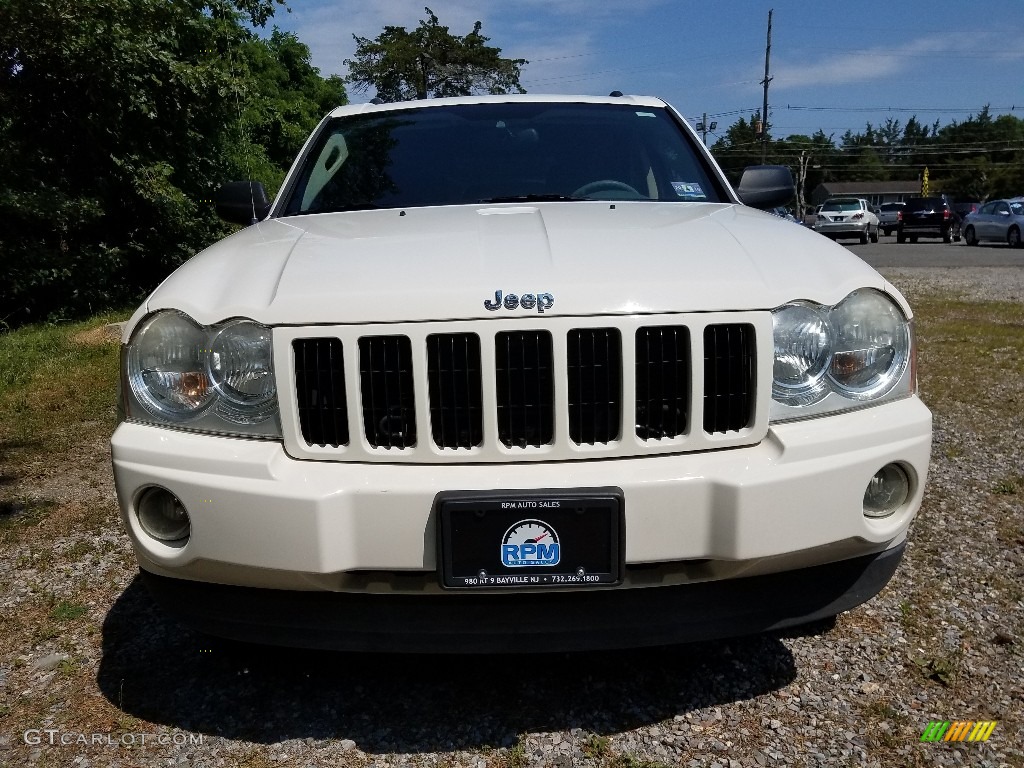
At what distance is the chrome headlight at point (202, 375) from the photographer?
200 cm

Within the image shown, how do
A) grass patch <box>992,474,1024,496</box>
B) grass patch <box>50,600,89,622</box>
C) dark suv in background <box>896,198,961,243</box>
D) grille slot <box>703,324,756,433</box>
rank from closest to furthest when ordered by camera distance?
grille slot <box>703,324,756,433</box> < grass patch <box>50,600,89,622</box> < grass patch <box>992,474,1024,496</box> < dark suv in background <box>896,198,961,243</box>

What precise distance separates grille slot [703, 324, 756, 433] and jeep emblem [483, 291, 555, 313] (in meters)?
0.38

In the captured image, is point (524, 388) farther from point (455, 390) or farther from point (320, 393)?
point (320, 393)

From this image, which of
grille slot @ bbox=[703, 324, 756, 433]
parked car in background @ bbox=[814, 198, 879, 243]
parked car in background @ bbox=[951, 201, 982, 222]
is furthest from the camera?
parked car in background @ bbox=[951, 201, 982, 222]

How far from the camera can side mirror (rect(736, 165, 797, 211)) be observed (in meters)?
3.45

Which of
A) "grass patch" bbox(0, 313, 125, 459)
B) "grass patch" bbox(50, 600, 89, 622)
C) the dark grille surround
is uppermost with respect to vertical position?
the dark grille surround

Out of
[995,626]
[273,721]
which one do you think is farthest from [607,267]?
[995,626]

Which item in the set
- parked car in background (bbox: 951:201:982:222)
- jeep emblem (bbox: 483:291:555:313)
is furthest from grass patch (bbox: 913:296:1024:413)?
parked car in background (bbox: 951:201:982:222)

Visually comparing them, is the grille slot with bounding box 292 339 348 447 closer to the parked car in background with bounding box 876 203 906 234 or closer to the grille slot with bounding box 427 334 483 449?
the grille slot with bounding box 427 334 483 449

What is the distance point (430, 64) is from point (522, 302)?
133 feet

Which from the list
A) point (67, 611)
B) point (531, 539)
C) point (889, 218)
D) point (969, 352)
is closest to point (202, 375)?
point (531, 539)

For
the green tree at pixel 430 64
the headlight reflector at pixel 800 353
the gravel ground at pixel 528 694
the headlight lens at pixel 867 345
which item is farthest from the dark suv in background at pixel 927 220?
the headlight reflector at pixel 800 353

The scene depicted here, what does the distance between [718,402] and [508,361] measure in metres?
0.50

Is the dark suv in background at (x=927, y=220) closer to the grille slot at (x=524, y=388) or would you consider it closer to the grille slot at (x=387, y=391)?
the grille slot at (x=524, y=388)
